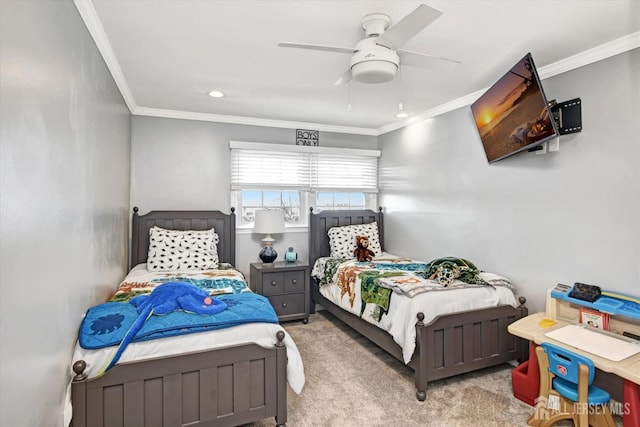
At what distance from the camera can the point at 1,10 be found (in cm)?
106

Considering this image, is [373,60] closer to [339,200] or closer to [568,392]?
[568,392]

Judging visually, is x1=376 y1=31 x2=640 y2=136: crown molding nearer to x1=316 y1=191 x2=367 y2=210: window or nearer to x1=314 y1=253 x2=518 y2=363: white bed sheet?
x1=314 y1=253 x2=518 y2=363: white bed sheet

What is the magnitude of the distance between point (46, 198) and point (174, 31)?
1307 millimetres

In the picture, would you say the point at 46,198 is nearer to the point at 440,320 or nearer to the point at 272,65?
the point at 272,65

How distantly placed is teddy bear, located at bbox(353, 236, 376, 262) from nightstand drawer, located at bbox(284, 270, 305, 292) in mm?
672

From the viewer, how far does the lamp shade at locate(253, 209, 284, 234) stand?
13.0 feet

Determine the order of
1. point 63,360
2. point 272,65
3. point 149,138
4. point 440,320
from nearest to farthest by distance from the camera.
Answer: point 63,360 < point 440,320 < point 272,65 < point 149,138

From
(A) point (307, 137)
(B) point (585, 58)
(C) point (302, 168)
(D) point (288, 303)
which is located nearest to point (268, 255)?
(D) point (288, 303)

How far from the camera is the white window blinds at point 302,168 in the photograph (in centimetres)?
421

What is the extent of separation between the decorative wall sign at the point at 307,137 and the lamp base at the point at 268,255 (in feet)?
4.62

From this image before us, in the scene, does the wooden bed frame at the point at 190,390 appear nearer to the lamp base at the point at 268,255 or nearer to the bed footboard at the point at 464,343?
the bed footboard at the point at 464,343

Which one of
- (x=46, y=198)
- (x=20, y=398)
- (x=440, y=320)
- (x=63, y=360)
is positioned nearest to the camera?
(x=20, y=398)

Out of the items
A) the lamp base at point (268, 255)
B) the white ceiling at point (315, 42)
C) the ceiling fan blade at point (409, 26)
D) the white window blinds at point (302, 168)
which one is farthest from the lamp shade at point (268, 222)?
the ceiling fan blade at point (409, 26)

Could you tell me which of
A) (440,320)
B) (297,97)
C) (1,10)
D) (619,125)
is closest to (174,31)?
(1,10)
